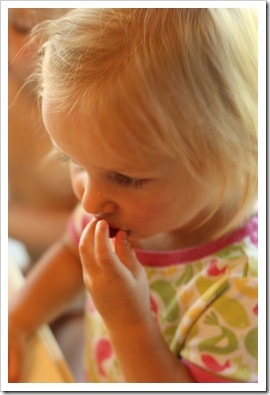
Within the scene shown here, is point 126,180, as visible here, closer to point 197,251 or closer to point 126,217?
point 126,217

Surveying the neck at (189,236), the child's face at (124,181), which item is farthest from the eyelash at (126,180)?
the neck at (189,236)

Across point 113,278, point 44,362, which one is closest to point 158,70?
point 113,278

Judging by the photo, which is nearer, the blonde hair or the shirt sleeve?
the blonde hair

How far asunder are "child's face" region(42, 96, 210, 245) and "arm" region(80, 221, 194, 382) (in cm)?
2

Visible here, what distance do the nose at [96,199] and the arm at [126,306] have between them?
0.04 feet

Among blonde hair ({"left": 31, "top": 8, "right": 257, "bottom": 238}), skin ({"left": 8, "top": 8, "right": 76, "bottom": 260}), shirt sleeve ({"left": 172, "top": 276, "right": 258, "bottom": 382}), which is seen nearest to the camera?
blonde hair ({"left": 31, "top": 8, "right": 257, "bottom": 238})

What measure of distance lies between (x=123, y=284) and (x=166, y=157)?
0.11 metres

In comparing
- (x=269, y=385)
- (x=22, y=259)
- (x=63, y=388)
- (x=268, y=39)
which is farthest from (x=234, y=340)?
(x=22, y=259)

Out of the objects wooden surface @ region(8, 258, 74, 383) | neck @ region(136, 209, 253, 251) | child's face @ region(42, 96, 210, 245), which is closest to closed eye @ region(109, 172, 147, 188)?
child's face @ region(42, 96, 210, 245)

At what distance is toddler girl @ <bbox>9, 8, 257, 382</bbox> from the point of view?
45cm

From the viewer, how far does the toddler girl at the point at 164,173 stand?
454 mm

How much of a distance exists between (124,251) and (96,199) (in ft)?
0.19

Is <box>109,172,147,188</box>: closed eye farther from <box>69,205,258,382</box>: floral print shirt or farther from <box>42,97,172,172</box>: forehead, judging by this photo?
<box>69,205,258,382</box>: floral print shirt

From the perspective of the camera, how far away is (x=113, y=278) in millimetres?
516
